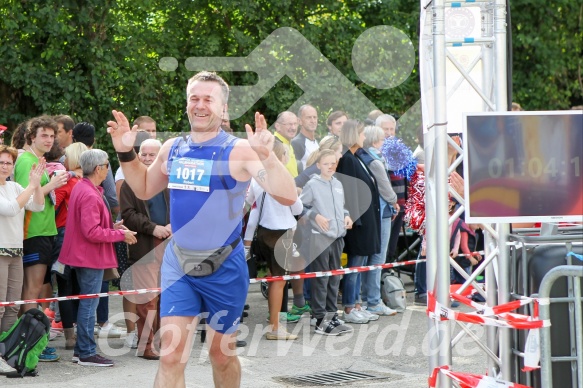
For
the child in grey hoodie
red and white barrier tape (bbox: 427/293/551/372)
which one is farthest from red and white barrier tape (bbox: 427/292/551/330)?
the child in grey hoodie

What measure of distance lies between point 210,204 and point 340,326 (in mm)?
3868

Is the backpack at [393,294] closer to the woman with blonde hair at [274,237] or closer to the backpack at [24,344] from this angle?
the woman with blonde hair at [274,237]

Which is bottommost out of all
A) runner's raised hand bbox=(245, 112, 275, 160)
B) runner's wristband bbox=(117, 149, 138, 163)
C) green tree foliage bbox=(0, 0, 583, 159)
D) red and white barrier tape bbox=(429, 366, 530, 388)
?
red and white barrier tape bbox=(429, 366, 530, 388)

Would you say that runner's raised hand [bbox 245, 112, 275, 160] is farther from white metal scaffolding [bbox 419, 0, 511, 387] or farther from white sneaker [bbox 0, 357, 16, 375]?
white sneaker [bbox 0, 357, 16, 375]

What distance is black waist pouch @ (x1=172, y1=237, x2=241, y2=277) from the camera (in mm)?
6246

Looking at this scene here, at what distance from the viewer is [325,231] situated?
32.1 feet

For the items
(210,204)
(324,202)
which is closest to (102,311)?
(324,202)

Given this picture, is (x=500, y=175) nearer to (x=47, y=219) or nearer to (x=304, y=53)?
(x=47, y=219)

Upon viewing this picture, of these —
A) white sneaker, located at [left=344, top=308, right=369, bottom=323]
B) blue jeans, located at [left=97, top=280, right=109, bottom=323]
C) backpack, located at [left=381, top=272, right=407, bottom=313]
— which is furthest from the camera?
backpack, located at [left=381, top=272, right=407, bottom=313]

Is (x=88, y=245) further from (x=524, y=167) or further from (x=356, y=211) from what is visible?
(x=524, y=167)

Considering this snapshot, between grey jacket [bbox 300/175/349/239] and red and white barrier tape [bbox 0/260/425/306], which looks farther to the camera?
grey jacket [bbox 300/175/349/239]

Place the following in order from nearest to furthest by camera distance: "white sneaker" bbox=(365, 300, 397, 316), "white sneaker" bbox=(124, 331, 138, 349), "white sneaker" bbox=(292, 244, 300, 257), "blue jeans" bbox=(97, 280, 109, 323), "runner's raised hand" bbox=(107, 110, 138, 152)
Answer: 1. "runner's raised hand" bbox=(107, 110, 138, 152)
2. "white sneaker" bbox=(124, 331, 138, 349)
3. "blue jeans" bbox=(97, 280, 109, 323)
4. "white sneaker" bbox=(292, 244, 300, 257)
5. "white sneaker" bbox=(365, 300, 397, 316)

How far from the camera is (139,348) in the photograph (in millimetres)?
8727

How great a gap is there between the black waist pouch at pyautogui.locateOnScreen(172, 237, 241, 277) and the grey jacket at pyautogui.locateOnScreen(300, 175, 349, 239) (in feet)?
11.8
